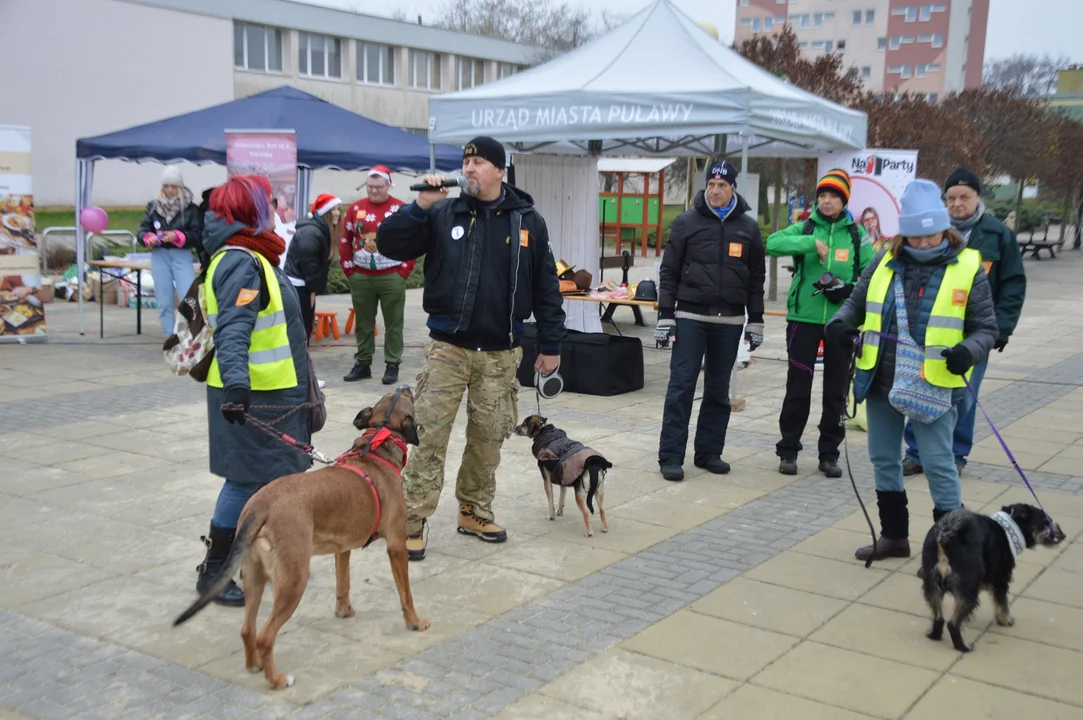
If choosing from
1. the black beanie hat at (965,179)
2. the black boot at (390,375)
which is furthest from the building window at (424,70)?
the black beanie hat at (965,179)

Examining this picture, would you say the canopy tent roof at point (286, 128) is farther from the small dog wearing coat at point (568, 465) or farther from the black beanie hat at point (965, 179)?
the black beanie hat at point (965, 179)

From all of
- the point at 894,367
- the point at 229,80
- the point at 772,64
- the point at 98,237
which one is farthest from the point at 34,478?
the point at 229,80

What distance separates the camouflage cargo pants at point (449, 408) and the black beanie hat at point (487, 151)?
925mm

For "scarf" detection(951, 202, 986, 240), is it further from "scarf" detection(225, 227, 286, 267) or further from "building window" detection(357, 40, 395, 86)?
"building window" detection(357, 40, 395, 86)

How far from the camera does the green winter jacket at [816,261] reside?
696cm

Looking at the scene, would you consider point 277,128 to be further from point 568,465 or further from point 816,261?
point 568,465

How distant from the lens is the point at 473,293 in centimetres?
508

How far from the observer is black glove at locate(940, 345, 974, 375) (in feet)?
14.6

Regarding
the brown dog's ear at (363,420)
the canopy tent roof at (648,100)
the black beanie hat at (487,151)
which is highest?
the canopy tent roof at (648,100)

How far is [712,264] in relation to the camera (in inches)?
267

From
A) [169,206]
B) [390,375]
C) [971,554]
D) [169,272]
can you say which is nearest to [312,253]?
[390,375]

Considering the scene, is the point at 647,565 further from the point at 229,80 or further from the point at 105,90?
the point at 229,80

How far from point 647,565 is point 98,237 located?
16.7 meters

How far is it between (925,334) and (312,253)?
5963 mm
